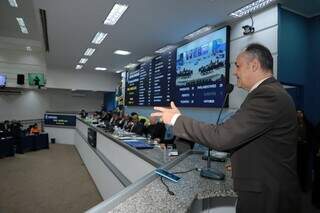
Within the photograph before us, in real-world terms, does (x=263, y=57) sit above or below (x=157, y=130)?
Result: above

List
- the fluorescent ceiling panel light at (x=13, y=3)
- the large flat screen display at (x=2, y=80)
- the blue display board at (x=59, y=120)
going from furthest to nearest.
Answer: the blue display board at (x=59, y=120), the large flat screen display at (x=2, y=80), the fluorescent ceiling panel light at (x=13, y=3)

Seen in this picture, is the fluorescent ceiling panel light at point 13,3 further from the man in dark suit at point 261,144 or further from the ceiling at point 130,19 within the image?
the man in dark suit at point 261,144

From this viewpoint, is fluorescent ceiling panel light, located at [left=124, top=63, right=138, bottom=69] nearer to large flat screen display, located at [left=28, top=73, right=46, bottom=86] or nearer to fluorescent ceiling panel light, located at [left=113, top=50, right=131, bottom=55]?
fluorescent ceiling panel light, located at [left=113, top=50, right=131, bottom=55]

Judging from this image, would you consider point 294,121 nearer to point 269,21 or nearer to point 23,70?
point 269,21

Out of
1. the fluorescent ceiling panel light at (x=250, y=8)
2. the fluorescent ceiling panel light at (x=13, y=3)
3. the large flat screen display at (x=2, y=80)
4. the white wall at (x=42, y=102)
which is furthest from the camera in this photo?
the white wall at (x=42, y=102)

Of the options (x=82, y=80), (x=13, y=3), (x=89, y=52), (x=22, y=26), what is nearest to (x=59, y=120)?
(x=82, y=80)

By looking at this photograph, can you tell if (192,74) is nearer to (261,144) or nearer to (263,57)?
(263,57)

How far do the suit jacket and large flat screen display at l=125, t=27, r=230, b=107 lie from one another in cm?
287

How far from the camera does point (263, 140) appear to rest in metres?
1.05

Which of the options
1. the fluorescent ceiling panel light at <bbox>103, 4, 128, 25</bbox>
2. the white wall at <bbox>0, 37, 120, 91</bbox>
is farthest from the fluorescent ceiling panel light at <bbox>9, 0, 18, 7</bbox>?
the white wall at <bbox>0, 37, 120, 91</bbox>

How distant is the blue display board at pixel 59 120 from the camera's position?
32.2 feet

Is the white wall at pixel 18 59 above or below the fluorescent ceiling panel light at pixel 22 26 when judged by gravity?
below

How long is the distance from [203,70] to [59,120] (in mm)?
7477

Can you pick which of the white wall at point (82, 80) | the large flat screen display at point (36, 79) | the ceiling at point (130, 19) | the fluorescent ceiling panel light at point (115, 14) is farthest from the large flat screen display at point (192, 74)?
the large flat screen display at point (36, 79)
